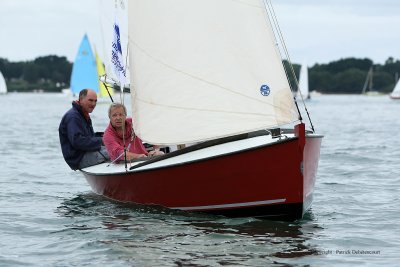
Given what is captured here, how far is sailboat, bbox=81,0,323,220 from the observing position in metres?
9.45

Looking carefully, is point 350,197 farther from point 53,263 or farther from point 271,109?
point 53,263

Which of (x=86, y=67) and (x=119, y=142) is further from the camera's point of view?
(x=86, y=67)

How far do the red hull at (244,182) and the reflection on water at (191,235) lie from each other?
0.16 m

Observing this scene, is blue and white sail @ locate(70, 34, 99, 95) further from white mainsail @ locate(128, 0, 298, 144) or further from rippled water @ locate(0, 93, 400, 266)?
white mainsail @ locate(128, 0, 298, 144)

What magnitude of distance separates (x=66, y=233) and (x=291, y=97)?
9.04 ft

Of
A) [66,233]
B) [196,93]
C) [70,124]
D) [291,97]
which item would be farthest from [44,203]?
[291,97]

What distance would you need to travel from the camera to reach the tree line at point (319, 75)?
141m

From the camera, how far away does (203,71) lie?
985 cm

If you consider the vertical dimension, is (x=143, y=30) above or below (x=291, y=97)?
above

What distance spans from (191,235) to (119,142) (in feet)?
7.39

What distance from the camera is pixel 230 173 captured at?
31.0ft

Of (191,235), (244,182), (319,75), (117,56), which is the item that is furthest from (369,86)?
(191,235)

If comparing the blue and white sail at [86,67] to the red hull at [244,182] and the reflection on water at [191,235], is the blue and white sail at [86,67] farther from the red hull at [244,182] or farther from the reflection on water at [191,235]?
the red hull at [244,182]

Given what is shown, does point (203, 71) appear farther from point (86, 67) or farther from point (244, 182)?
point (86, 67)
